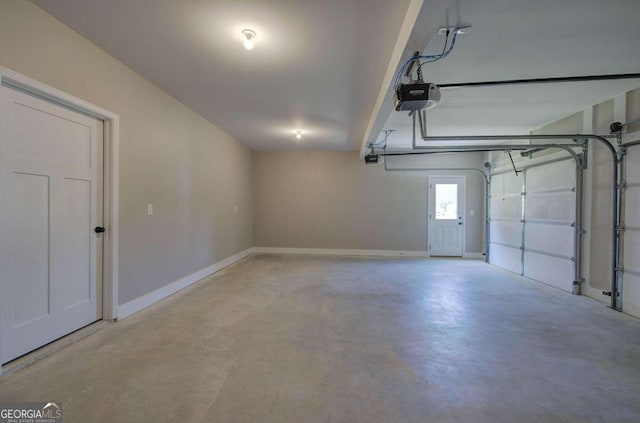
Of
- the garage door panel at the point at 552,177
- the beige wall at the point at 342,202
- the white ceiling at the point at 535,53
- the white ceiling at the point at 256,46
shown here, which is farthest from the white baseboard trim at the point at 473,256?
the white ceiling at the point at 256,46

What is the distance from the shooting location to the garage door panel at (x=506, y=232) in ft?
17.0

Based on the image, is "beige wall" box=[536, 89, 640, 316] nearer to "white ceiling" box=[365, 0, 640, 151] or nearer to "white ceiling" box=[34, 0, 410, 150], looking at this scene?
"white ceiling" box=[365, 0, 640, 151]

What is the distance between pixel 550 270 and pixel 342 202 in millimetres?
4328

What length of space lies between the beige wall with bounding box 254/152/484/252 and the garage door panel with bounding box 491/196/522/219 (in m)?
0.75

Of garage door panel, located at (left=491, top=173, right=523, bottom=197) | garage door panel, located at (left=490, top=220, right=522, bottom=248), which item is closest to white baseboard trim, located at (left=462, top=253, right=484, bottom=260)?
garage door panel, located at (left=490, top=220, right=522, bottom=248)

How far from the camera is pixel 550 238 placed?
4449mm

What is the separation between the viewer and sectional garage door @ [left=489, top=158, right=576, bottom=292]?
4.15m

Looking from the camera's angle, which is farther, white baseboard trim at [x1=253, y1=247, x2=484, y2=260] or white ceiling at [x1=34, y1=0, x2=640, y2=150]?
white baseboard trim at [x1=253, y1=247, x2=484, y2=260]

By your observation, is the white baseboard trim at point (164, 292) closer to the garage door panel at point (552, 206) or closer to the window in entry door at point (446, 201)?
the window in entry door at point (446, 201)

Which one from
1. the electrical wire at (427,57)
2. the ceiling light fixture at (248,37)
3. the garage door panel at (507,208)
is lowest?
the garage door panel at (507,208)

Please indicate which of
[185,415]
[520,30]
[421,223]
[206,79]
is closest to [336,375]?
[185,415]

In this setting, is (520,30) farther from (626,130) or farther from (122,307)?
(122,307)

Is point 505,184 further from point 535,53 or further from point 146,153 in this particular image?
point 146,153

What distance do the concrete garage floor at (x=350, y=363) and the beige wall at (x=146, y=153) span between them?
688 mm
